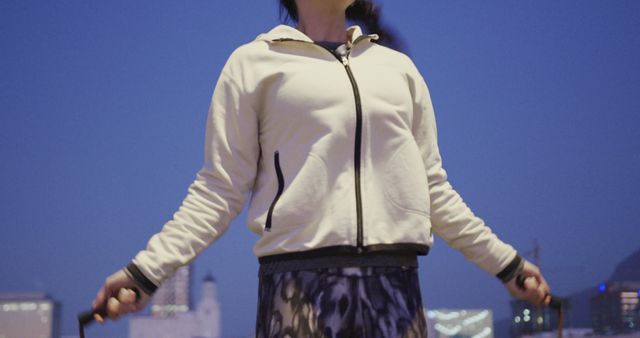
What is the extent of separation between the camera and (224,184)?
5.65 feet

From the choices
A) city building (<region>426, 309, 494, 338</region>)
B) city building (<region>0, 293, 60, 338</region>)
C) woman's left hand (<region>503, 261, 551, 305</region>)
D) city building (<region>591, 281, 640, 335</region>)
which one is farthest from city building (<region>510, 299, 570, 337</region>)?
city building (<region>0, 293, 60, 338</region>)

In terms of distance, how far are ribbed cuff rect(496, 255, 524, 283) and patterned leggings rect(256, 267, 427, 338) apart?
1.05 ft

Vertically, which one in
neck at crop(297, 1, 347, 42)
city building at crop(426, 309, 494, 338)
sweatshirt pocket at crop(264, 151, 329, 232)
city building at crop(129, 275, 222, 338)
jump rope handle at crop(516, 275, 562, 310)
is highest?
neck at crop(297, 1, 347, 42)

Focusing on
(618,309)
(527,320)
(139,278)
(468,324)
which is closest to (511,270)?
(139,278)

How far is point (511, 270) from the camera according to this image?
1865mm

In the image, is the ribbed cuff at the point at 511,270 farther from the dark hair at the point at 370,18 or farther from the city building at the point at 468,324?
the city building at the point at 468,324

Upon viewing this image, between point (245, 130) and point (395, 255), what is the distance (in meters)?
0.43

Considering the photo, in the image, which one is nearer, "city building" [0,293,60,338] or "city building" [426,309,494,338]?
"city building" [426,309,494,338]

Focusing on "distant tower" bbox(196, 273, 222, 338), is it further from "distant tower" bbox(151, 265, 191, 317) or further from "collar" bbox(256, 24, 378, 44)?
"collar" bbox(256, 24, 378, 44)

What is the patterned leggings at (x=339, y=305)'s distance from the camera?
1.58 metres

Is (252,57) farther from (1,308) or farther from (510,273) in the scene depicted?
(1,308)

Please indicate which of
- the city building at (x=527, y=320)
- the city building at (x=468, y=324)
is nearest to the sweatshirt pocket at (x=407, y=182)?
the city building at (x=527, y=320)

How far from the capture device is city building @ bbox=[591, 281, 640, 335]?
224 ft

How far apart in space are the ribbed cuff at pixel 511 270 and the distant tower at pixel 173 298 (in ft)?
431
